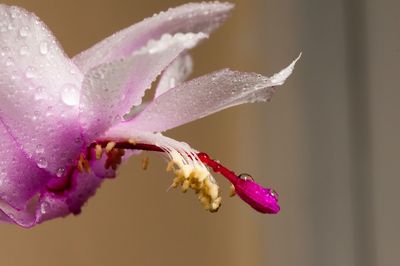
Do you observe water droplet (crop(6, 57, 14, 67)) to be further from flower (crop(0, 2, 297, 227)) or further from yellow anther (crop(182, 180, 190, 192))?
yellow anther (crop(182, 180, 190, 192))

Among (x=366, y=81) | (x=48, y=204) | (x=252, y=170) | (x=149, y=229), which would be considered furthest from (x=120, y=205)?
(x=48, y=204)

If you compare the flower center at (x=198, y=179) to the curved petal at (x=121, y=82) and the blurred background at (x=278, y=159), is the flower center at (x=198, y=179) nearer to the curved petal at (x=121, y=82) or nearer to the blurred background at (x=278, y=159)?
the curved petal at (x=121, y=82)

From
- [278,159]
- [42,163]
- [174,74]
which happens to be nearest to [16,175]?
[42,163]

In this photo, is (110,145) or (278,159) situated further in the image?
(278,159)

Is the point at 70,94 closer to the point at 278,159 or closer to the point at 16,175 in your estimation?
the point at 16,175

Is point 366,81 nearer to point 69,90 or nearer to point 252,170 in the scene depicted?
point 252,170

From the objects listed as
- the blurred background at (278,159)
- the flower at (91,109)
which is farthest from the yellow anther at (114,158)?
the blurred background at (278,159)
